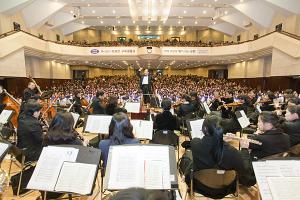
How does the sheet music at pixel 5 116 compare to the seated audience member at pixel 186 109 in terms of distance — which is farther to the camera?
the seated audience member at pixel 186 109

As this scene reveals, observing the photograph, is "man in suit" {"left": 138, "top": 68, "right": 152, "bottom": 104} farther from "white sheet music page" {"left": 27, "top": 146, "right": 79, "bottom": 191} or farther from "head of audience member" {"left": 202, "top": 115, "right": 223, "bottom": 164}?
"white sheet music page" {"left": 27, "top": 146, "right": 79, "bottom": 191}

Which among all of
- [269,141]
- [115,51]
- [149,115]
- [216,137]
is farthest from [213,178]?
[115,51]

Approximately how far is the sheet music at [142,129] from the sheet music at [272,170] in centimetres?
246

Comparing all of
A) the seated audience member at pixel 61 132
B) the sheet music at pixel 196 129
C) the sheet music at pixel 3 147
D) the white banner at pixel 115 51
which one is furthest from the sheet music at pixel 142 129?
the white banner at pixel 115 51

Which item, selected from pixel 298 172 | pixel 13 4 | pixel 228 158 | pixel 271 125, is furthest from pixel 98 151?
pixel 13 4

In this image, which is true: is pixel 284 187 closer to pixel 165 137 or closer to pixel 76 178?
pixel 76 178

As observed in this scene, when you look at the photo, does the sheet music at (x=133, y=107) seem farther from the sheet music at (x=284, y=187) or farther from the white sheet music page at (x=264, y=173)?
the sheet music at (x=284, y=187)

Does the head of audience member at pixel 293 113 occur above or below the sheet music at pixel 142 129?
above

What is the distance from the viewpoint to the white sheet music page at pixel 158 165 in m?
2.05

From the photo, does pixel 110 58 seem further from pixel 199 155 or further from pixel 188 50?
pixel 199 155

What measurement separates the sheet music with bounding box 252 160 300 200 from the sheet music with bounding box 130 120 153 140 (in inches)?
96.7

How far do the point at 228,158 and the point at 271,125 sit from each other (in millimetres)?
808

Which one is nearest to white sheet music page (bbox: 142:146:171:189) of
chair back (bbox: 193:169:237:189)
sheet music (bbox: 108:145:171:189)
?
sheet music (bbox: 108:145:171:189)

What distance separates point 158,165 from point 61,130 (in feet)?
4.51
